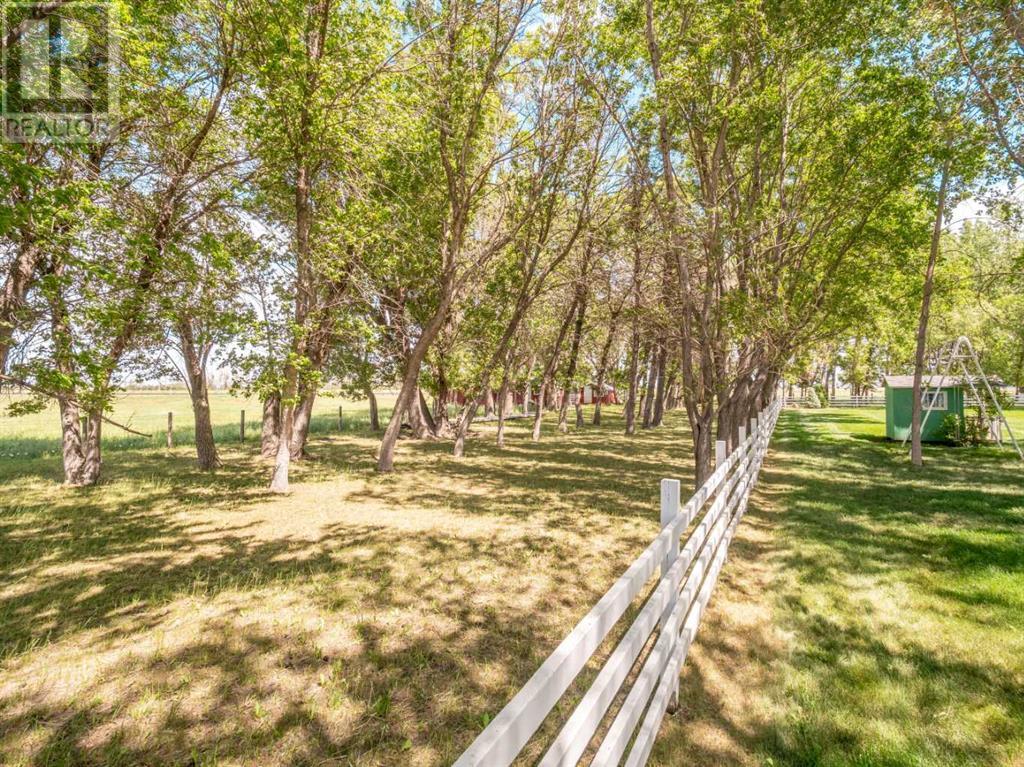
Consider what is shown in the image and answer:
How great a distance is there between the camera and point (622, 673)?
2.34 m

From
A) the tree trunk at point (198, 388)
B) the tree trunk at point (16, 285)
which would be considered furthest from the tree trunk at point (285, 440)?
the tree trunk at point (16, 285)

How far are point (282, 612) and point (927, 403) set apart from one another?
72.6 feet

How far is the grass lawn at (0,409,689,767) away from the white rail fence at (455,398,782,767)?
3.67 feet

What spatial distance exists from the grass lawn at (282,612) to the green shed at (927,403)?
14.2 metres

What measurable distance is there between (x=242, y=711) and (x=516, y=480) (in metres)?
9.10

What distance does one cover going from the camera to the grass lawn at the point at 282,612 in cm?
324

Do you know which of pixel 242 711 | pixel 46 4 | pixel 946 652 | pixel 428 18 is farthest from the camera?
pixel 428 18

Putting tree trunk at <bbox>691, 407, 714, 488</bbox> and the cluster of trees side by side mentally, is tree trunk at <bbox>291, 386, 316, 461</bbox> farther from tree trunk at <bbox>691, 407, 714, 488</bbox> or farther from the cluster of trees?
tree trunk at <bbox>691, 407, 714, 488</bbox>

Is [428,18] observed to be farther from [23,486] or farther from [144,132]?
[23,486]

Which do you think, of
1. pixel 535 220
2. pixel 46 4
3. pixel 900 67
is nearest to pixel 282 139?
pixel 46 4

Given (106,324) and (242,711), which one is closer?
(242,711)

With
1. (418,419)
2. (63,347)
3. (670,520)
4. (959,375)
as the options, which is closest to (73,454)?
(63,347)

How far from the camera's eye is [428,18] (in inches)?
401

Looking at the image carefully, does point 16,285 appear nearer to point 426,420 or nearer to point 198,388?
point 198,388
